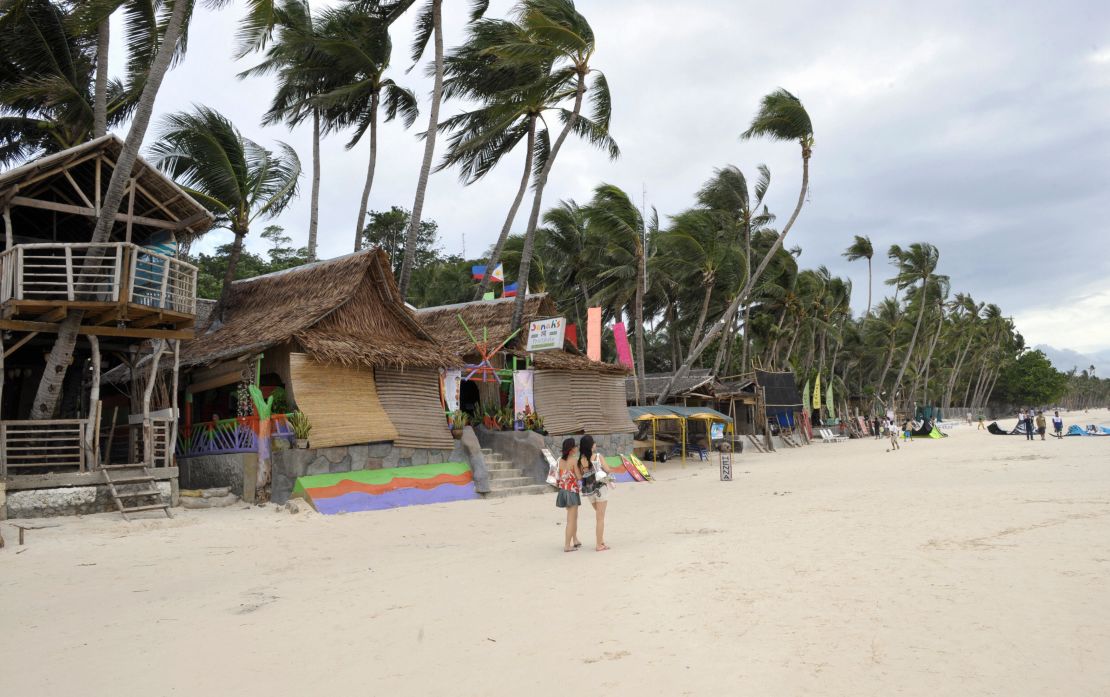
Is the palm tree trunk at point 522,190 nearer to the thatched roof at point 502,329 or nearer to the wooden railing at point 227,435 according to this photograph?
the thatched roof at point 502,329

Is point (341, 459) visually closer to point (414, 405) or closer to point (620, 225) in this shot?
point (414, 405)

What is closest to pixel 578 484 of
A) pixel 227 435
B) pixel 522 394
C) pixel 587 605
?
pixel 587 605

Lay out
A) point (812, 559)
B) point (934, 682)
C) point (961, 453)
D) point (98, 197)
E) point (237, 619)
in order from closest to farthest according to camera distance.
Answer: point (934, 682)
point (237, 619)
point (812, 559)
point (98, 197)
point (961, 453)

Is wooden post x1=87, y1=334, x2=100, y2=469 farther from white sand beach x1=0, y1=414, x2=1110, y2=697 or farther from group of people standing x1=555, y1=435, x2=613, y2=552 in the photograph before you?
group of people standing x1=555, y1=435, x2=613, y2=552

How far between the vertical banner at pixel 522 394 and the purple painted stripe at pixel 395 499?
283cm

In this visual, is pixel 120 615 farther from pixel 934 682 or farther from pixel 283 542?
pixel 934 682

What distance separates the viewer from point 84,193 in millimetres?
13367

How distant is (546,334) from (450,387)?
→ 7.78ft

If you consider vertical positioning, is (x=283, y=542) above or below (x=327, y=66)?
below

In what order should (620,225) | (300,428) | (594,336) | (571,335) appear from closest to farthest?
(300,428), (571,335), (594,336), (620,225)

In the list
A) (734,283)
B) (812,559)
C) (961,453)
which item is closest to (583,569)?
(812,559)

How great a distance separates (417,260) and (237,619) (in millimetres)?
33767

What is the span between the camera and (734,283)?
29.6m

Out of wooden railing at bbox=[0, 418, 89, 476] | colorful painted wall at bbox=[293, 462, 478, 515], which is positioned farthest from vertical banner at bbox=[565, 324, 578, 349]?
wooden railing at bbox=[0, 418, 89, 476]
